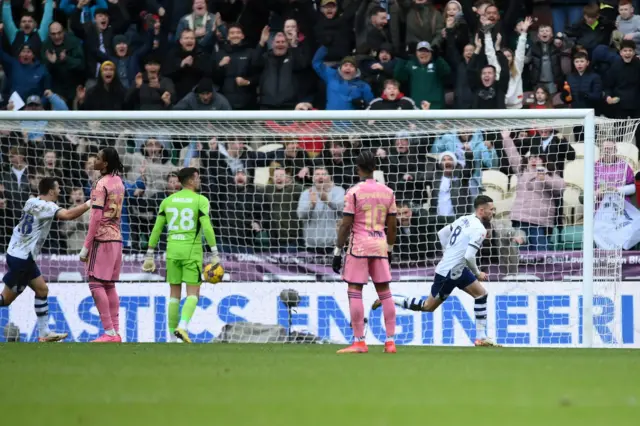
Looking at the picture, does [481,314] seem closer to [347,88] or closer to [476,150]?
[476,150]

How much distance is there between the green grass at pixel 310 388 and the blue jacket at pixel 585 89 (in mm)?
6380

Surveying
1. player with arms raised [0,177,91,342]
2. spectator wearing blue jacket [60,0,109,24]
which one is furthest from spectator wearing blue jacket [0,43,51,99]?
player with arms raised [0,177,91,342]

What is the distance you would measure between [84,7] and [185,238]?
7.30 m

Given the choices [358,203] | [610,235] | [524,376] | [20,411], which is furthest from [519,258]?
[20,411]

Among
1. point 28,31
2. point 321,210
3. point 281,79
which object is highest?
point 28,31

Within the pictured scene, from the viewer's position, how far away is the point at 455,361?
411 inches

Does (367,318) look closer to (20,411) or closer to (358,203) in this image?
(358,203)

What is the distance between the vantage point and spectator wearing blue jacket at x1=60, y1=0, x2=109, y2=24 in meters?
19.5

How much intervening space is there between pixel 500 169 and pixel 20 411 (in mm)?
9960

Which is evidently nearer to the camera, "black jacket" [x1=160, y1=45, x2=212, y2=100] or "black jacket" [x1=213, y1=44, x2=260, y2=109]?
"black jacket" [x1=213, y1=44, x2=260, y2=109]

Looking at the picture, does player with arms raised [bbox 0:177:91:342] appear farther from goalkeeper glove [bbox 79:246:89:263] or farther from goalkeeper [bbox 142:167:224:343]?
goalkeeper [bbox 142:167:224:343]

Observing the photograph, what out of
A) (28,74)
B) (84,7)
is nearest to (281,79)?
(84,7)

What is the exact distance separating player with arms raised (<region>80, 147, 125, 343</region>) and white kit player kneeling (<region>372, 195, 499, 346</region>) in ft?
12.3

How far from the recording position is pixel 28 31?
19500 millimetres
